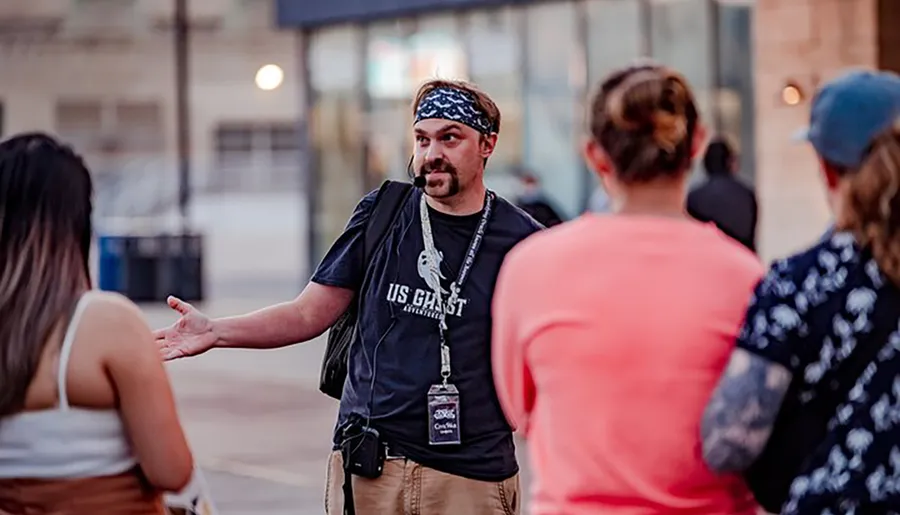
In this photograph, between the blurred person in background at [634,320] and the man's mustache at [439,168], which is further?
the man's mustache at [439,168]

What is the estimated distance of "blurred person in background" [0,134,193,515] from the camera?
166 inches

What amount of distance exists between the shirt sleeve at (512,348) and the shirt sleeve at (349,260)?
1.95m

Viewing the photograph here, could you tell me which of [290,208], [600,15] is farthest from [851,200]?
[290,208]

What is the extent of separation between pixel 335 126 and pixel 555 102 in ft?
20.9

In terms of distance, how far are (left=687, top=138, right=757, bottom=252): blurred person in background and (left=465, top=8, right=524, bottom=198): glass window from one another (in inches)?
562

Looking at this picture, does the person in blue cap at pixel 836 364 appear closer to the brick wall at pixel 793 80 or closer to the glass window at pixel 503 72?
the brick wall at pixel 793 80

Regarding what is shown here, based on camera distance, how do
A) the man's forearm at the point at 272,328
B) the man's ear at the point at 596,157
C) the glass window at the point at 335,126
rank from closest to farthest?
the man's ear at the point at 596,157
the man's forearm at the point at 272,328
the glass window at the point at 335,126

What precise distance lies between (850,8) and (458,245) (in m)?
12.5

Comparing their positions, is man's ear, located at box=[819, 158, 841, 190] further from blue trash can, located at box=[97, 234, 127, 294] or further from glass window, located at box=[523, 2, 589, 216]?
blue trash can, located at box=[97, 234, 127, 294]

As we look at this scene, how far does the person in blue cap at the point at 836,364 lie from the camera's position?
3.73 meters

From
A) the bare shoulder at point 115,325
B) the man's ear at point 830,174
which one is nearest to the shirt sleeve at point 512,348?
the man's ear at point 830,174

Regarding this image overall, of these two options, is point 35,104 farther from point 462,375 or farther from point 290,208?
point 462,375

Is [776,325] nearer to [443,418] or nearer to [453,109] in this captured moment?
[443,418]

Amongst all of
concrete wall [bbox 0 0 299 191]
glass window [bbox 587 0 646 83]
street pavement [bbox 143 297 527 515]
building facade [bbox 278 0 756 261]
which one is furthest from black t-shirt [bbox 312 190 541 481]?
concrete wall [bbox 0 0 299 191]
